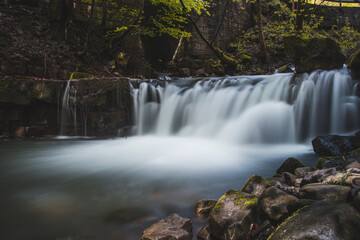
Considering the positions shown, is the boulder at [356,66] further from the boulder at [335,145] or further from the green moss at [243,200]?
the green moss at [243,200]

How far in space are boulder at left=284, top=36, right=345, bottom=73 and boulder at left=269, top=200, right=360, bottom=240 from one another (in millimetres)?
6394

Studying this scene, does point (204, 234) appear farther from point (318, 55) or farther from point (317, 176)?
point (318, 55)

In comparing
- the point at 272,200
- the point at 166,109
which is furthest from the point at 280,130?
the point at 272,200

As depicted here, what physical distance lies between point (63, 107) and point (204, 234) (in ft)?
22.4

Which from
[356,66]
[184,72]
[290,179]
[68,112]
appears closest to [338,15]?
[184,72]

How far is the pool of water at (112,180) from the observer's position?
234 centimetres

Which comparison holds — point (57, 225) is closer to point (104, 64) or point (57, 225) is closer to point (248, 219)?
point (248, 219)

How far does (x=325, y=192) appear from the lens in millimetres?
1931

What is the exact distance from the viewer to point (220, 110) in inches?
308

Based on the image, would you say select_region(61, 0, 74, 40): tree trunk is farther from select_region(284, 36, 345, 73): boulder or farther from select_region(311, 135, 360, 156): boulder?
select_region(311, 135, 360, 156): boulder

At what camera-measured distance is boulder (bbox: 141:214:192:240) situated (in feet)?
6.22

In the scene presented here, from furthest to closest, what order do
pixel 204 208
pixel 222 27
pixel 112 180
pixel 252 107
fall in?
pixel 222 27, pixel 252 107, pixel 112 180, pixel 204 208

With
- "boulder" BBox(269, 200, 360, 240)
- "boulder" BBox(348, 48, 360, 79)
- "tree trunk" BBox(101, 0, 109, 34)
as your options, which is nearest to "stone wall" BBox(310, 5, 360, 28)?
"boulder" BBox(348, 48, 360, 79)

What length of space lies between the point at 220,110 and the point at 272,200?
233 inches
